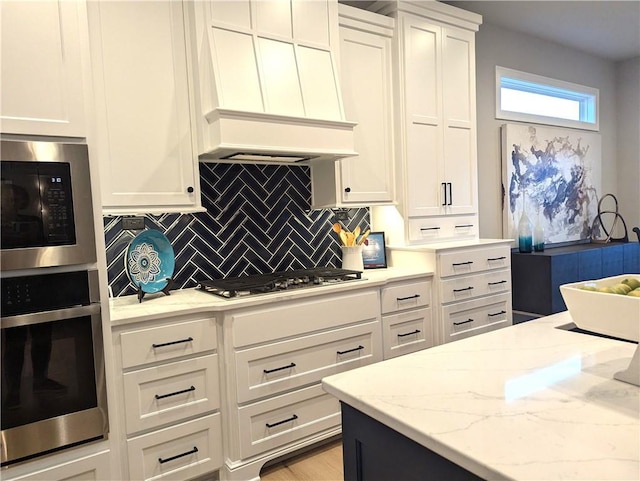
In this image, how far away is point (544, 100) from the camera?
447 centimetres

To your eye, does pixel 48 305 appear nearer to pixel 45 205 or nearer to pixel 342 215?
pixel 45 205

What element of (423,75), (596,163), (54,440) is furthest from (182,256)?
(596,163)

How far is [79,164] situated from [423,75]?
2.38 m

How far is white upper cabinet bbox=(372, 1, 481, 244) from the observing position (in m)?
3.04

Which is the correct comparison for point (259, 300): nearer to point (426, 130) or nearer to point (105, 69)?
point (105, 69)

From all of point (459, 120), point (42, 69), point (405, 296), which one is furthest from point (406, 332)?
point (42, 69)

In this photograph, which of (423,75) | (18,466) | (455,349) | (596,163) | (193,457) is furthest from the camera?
(596,163)

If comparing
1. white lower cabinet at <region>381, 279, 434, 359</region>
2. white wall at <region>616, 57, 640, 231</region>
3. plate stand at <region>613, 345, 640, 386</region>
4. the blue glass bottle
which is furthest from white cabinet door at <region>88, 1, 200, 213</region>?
white wall at <region>616, 57, 640, 231</region>

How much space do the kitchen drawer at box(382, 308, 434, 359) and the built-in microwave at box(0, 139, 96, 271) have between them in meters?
1.71

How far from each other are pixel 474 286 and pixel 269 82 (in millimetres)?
1942

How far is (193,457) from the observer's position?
2.06m

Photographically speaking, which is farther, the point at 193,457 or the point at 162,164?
the point at 162,164

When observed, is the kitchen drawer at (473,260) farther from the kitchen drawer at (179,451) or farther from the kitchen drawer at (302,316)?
the kitchen drawer at (179,451)

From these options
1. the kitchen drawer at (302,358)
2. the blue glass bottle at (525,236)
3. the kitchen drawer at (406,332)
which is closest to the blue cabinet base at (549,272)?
the blue glass bottle at (525,236)
